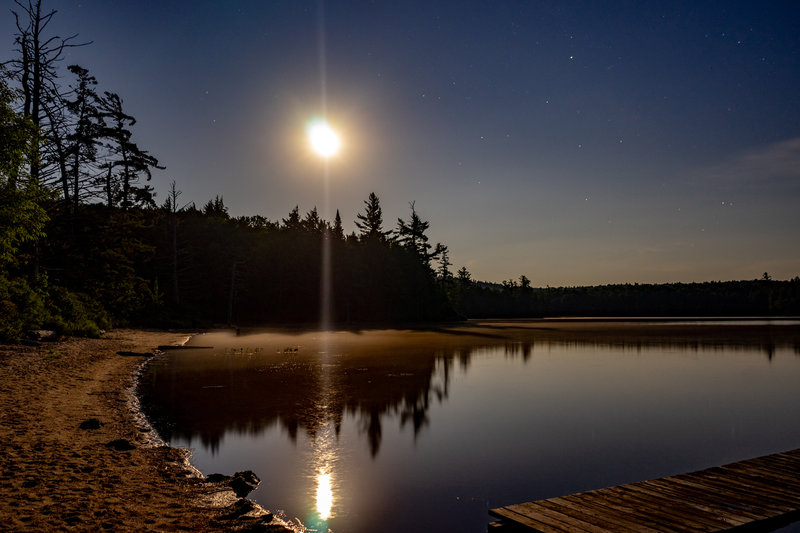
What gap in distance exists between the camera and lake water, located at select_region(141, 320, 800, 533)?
9797 millimetres

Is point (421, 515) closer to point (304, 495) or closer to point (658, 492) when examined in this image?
point (304, 495)

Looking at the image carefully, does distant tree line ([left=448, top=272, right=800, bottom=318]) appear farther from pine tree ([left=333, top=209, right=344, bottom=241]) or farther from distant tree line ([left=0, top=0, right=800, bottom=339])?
pine tree ([left=333, top=209, right=344, bottom=241])

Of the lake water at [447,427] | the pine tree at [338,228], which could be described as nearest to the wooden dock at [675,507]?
the lake water at [447,427]

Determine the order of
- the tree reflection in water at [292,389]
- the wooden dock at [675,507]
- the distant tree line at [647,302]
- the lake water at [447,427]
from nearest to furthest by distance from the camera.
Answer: the wooden dock at [675,507], the lake water at [447,427], the tree reflection in water at [292,389], the distant tree line at [647,302]

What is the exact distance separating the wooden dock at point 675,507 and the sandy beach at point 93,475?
391cm

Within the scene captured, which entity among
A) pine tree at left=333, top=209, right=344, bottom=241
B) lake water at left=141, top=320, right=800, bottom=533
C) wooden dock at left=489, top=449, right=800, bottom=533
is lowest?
lake water at left=141, top=320, right=800, bottom=533

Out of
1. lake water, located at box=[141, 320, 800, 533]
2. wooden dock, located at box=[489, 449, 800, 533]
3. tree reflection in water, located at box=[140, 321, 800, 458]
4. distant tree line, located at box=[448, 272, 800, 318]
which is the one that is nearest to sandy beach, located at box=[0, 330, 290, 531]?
lake water, located at box=[141, 320, 800, 533]

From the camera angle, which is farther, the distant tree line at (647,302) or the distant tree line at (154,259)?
the distant tree line at (647,302)

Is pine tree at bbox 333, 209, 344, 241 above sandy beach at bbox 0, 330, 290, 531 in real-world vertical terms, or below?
above

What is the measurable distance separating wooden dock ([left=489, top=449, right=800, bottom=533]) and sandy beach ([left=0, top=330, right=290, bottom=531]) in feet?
12.8

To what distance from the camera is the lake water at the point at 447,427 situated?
9797mm

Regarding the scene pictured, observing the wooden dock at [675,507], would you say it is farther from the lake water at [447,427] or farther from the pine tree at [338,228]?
the pine tree at [338,228]

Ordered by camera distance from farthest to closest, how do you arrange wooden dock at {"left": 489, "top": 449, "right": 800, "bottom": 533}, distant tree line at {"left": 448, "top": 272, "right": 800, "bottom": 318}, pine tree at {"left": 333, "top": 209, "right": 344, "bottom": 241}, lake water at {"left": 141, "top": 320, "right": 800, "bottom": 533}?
distant tree line at {"left": 448, "top": 272, "right": 800, "bottom": 318} → pine tree at {"left": 333, "top": 209, "right": 344, "bottom": 241} → lake water at {"left": 141, "top": 320, "right": 800, "bottom": 533} → wooden dock at {"left": 489, "top": 449, "right": 800, "bottom": 533}

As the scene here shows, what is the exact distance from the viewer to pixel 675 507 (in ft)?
26.0
